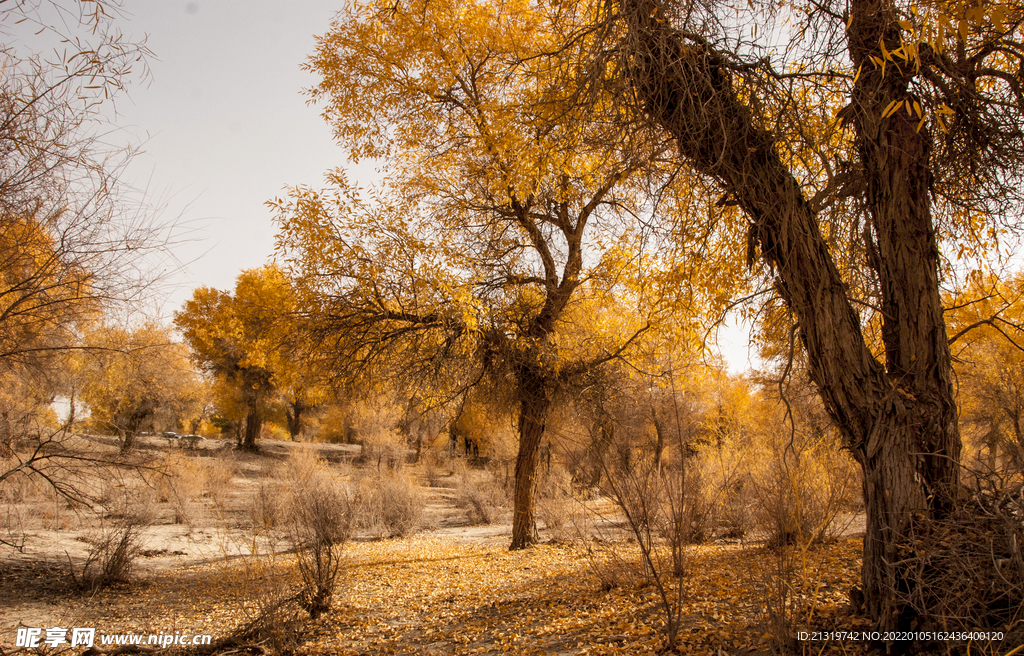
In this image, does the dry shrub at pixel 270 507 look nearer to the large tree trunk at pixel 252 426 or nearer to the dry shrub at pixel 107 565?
the dry shrub at pixel 107 565

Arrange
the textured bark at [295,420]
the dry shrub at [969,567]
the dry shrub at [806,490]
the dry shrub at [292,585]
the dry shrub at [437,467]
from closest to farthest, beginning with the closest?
Result: the dry shrub at [969,567] < the dry shrub at [292,585] < the dry shrub at [806,490] < the dry shrub at [437,467] < the textured bark at [295,420]

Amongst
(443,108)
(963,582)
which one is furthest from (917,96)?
(443,108)

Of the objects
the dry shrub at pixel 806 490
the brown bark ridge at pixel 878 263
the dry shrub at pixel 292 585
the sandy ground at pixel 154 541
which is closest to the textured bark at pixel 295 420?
the sandy ground at pixel 154 541

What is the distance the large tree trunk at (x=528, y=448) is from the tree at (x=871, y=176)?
5680 mm

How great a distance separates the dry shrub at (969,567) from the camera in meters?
2.54

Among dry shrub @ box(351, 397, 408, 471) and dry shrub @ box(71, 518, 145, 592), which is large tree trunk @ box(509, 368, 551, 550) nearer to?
dry shrub @ box(71, 518, 145, 592)

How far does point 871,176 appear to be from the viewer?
3.52 meters

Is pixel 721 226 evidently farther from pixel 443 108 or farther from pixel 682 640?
pixel 443 108

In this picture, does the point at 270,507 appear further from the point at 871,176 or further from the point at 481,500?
the point at 871,176

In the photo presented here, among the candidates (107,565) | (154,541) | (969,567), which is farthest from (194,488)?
(969,567)

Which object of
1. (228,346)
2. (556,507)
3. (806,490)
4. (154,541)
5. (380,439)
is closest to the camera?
(806,490)

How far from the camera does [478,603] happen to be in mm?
5551

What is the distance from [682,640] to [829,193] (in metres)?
3.10

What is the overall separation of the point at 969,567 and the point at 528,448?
6.91 meters
